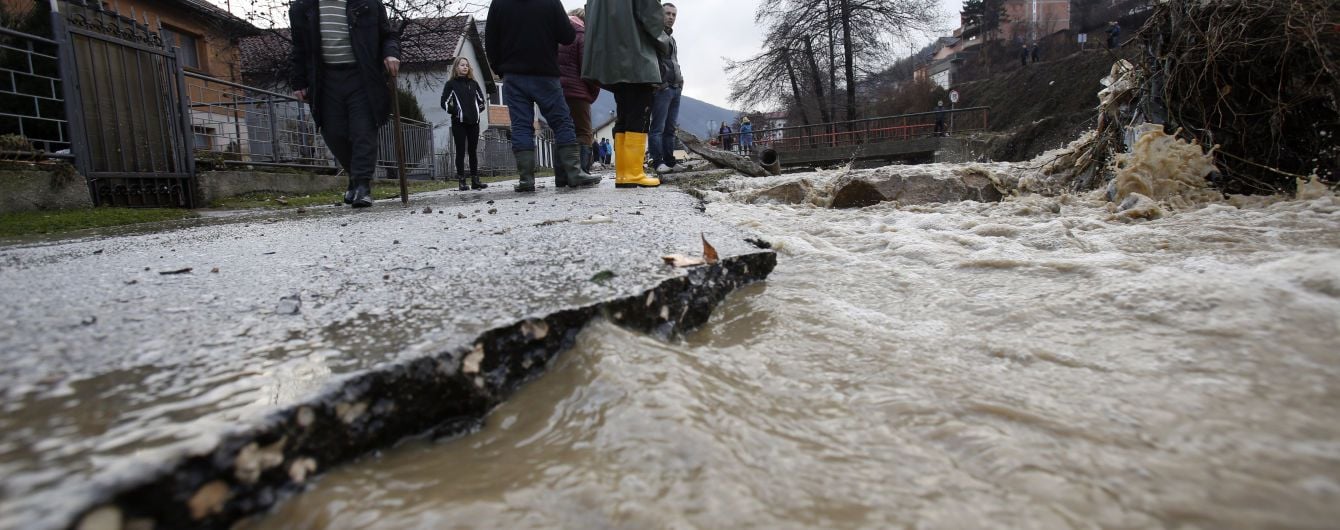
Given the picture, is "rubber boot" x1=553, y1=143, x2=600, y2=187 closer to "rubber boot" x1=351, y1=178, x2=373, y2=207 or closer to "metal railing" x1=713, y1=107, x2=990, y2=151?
"rubber boot" x1=351, y1=178, x2=373, y2=207

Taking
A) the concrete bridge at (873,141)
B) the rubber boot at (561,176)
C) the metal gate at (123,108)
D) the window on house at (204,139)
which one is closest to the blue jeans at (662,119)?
the rubber boot at (561,176)

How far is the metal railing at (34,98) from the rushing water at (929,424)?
19.2ft

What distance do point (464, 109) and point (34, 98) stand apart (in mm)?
4028

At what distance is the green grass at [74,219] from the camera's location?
3.88m

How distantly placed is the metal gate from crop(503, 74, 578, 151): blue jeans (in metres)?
3.23

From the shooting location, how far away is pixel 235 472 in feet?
2.45

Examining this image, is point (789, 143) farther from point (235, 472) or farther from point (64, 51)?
point (235, 472)

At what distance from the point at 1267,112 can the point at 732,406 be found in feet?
13.0

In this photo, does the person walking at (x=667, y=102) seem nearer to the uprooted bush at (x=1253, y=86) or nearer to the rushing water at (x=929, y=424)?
the uprooted bush at (x=1253, y=86)

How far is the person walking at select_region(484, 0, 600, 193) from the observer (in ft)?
17.8

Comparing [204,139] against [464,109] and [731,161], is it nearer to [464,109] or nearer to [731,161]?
[464,109]

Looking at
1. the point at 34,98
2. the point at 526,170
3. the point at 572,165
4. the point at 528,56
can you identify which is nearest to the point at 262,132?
the point at 34,98

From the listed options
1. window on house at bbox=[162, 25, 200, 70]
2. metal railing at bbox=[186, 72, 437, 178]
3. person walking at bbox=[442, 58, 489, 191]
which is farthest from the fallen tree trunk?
window on house at bbox=[162, 25, 200, 70]

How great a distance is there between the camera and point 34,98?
5344mm
